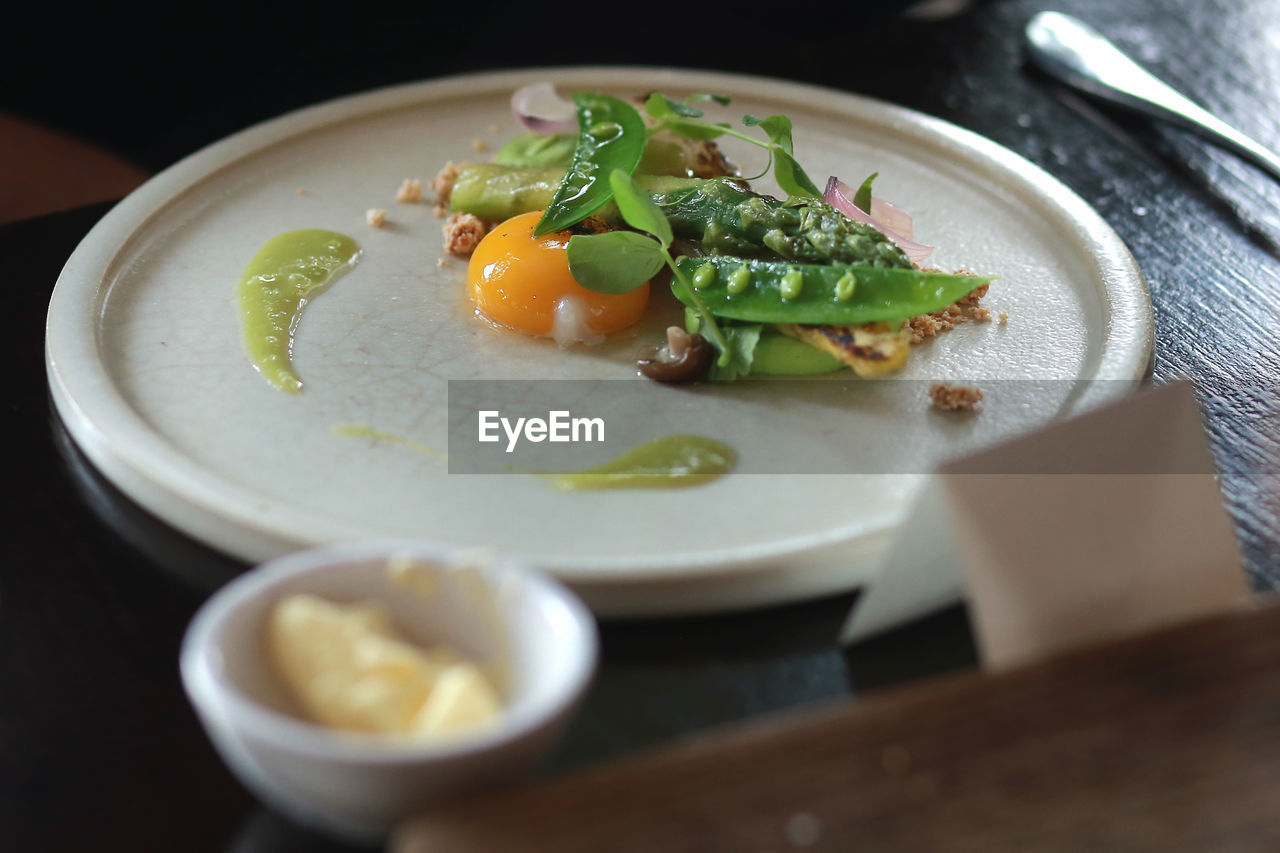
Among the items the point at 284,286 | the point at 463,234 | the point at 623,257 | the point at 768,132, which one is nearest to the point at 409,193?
the point at 463,234

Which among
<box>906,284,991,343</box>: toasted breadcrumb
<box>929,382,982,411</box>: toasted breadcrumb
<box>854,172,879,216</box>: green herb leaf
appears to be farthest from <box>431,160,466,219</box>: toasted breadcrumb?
<box>929,382,982,411</box>: toasted breadcrumb

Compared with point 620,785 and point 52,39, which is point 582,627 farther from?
point 52,39

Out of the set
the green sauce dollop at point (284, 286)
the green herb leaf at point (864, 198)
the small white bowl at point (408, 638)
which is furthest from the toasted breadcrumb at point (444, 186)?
the small white bowl at point (408, 638)

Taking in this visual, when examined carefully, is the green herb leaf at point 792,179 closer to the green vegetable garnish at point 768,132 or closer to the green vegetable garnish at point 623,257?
the green vegetable garnish at point 768,132

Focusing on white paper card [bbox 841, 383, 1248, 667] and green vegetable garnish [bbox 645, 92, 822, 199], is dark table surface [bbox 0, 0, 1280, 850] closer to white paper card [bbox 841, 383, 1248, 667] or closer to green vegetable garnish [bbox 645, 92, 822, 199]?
white paper card [bbox 841, 383, 1248, 667]

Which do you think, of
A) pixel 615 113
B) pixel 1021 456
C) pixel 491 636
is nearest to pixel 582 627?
pixel 491 636

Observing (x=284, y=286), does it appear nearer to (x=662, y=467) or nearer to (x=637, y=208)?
(x=637, y=208)
